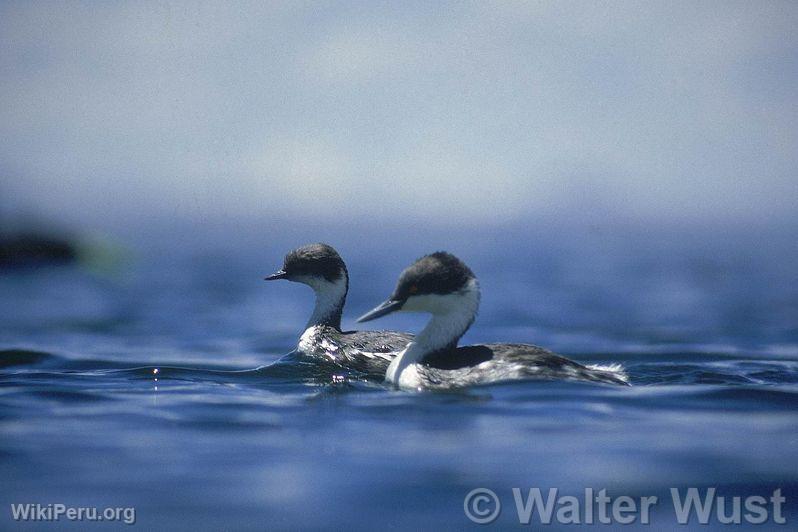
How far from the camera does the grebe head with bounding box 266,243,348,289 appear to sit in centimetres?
1298

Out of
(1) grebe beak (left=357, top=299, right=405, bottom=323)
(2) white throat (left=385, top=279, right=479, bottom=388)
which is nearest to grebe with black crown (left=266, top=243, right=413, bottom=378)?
(2) white throat (left=385, top=279, right=479, bottom=388)

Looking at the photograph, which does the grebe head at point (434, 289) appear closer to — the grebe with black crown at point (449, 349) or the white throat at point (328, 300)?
the grebe with black crown at point (449, 349)

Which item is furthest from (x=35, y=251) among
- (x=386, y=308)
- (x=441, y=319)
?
(x=441, y=319)

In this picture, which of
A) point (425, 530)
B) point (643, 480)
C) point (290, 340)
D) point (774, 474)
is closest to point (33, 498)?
point (425, 530)

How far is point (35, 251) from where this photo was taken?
30.1 m

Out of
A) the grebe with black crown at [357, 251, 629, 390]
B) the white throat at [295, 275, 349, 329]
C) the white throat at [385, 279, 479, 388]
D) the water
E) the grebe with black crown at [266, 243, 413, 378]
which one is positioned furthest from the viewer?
the white throat at [295, 275, 349, 329]

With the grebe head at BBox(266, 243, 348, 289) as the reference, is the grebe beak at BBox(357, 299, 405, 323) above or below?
below

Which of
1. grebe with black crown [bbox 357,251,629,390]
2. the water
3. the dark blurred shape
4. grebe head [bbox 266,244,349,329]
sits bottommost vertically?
the water

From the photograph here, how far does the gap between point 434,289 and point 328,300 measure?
326cm

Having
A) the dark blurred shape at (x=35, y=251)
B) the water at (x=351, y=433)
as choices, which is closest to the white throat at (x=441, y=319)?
the water at (x=351, y=433)

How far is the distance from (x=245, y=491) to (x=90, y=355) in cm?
825

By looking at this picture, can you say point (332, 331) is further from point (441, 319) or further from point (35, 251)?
point (35, 251)

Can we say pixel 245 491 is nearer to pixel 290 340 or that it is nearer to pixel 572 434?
pixel 572 434

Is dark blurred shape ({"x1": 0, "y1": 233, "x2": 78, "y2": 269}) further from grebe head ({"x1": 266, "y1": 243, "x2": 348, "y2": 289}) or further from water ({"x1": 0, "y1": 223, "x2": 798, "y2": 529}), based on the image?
grebe head ({"x1": 266, "y1": 243, "x2": 348, "y2": 289})
